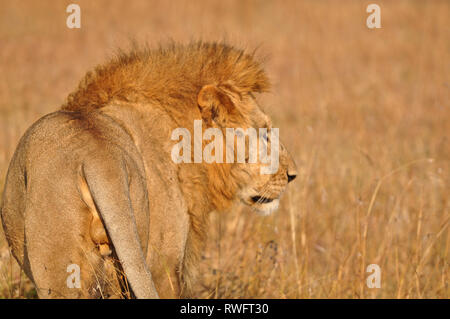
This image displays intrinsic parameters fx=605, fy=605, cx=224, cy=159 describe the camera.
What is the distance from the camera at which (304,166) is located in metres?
6.71

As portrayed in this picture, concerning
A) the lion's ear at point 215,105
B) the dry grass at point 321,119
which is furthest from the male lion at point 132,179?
the dry grass at point 321,119

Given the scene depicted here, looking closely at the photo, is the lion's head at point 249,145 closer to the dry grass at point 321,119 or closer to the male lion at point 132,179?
the male lion at point 132,179

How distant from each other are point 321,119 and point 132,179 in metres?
7.06

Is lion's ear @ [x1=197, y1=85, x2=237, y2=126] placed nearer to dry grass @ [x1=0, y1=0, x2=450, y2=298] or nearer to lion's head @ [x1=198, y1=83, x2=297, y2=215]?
lion's head @ [x1=198, y1=83, x2=297, y2=215]

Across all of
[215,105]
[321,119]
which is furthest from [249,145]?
[321,119]

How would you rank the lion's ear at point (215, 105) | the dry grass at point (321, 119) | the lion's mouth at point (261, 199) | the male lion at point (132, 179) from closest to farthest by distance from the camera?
the male lion at point (132, 179) → the lion's ear at point (215, 105) → the lion's mouth at point (261, 199) → the dry grass at point (321, 119)

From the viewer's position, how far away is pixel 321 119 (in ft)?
30.7

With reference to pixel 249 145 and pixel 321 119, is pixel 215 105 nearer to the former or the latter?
pixel 249 145

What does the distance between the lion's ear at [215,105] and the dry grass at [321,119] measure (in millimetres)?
1088

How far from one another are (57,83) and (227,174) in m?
8.30

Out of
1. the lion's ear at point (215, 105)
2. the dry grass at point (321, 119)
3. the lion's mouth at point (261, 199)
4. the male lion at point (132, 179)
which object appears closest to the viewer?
the male lion at point (132, 179)

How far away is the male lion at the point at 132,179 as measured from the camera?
2.39 m
